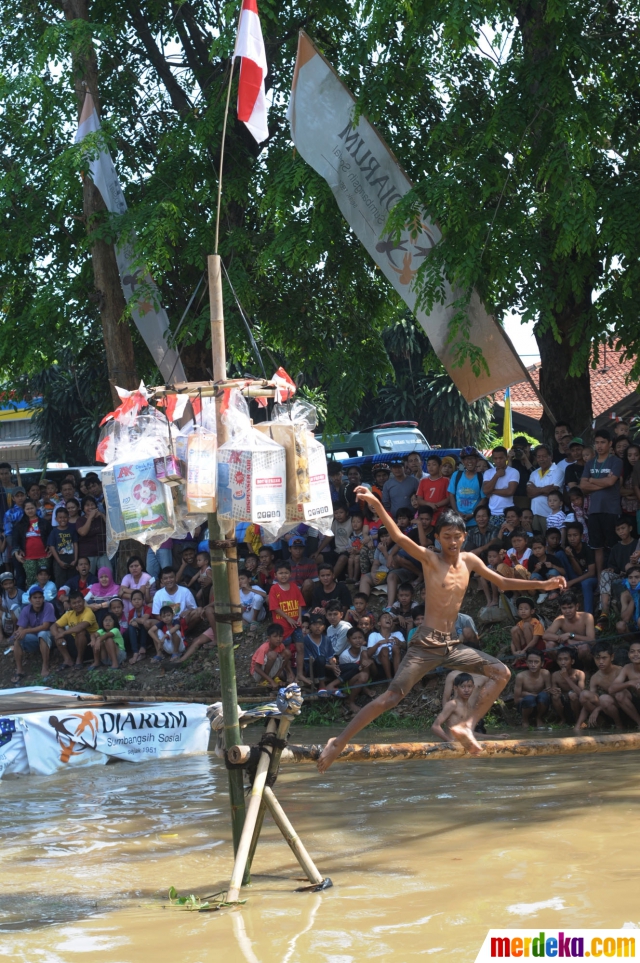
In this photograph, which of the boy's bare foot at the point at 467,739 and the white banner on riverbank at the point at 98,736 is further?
the white banner on riverbank at the point at 98,736

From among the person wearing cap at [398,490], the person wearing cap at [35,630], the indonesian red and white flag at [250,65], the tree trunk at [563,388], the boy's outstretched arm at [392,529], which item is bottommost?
the person wearing cap at [35,630]

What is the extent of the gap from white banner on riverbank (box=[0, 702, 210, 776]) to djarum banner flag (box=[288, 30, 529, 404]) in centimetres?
460

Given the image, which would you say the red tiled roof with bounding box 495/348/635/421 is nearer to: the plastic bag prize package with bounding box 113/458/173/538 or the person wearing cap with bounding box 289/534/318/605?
the person wearing cap with bounding box 289/534/318/605

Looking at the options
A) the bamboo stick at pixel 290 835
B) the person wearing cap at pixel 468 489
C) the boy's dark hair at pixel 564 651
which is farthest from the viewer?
the person wearing cap at pixel 468 489

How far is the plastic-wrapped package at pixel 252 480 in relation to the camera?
5.80m

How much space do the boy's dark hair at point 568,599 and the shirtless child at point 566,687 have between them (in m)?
0.50

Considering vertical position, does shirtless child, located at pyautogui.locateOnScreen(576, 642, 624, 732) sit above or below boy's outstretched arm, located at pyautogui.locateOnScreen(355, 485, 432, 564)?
below

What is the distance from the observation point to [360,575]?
13.9 metres

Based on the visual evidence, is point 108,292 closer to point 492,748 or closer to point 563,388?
point 563,388

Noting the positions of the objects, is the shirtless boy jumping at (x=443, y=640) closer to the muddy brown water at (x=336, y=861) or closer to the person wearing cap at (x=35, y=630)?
the muddy brown water at (x=336, y=861)

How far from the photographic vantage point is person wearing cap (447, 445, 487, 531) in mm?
12906

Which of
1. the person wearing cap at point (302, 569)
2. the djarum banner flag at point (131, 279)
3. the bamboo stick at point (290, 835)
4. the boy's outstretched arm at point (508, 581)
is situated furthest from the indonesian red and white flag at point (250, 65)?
the person wearing cap at point (302, 569)

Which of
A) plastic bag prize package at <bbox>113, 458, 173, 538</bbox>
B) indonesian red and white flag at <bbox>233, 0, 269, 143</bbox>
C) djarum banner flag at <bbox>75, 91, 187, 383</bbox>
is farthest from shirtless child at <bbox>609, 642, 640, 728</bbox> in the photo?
djarum banner flag at <bbox>75, 91, 187, 383</bbox>

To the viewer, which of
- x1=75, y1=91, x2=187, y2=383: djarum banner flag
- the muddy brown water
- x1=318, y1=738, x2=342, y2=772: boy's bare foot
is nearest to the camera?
the muddy brown water
